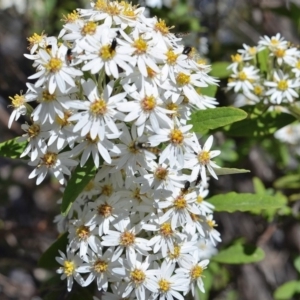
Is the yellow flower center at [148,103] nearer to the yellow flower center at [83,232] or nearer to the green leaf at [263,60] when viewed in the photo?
the yellow flower center at [83,232]

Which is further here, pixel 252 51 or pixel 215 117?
pixel 252 51

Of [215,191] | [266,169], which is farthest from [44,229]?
[266,169]

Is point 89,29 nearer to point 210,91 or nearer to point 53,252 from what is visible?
point 210,91

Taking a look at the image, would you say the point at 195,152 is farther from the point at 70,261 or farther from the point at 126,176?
the point at 70,261

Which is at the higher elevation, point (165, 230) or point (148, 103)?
point (148, 103)

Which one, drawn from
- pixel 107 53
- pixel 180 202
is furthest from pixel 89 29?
pixel 180 202

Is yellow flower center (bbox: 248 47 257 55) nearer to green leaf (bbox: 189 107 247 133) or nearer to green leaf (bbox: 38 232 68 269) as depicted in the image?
green leaf (bbox: 189 107 247 133)
